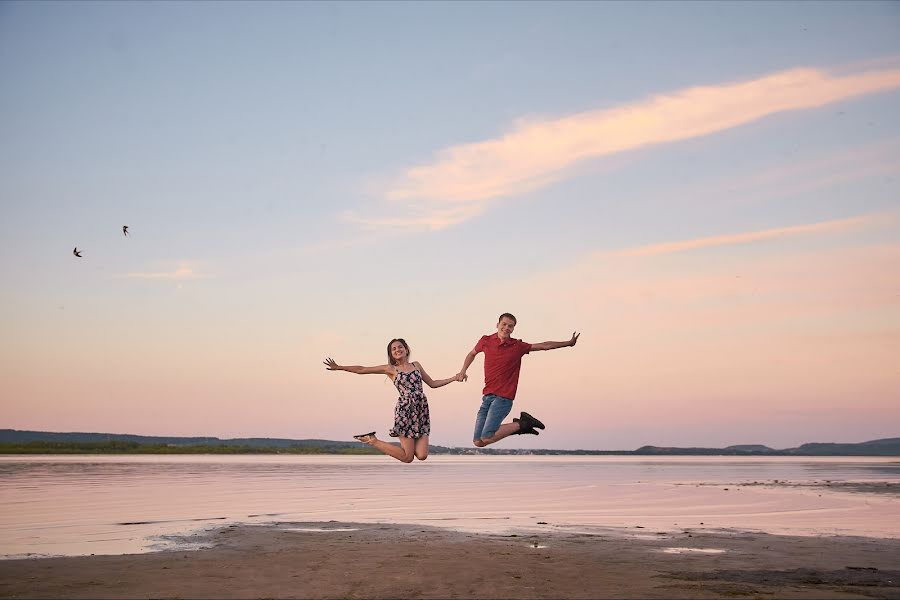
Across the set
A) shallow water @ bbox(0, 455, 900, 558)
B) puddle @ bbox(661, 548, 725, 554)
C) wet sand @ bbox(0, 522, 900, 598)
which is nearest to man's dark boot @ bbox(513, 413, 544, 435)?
wet sand @ bbox(0, 522, 900, 598)

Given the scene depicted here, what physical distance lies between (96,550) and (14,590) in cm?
602

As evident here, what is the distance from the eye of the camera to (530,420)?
60.1ft

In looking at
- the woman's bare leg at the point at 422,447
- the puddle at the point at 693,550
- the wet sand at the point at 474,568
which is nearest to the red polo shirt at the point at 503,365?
the woman's bare leg at the point at 422,447

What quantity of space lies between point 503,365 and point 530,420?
1353 mm

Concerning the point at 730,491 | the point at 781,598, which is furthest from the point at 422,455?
the point at 730,491

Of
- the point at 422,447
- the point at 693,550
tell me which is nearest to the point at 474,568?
the point at 422,447

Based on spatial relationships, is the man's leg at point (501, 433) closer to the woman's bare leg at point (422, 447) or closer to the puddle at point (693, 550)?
the woman's bare leg at point (422, 447)

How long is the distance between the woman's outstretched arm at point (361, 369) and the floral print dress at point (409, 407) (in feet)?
0.84

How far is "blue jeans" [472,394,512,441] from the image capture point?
1802cm

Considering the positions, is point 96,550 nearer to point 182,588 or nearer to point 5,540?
point 5,540

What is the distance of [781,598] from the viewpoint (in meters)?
18.5

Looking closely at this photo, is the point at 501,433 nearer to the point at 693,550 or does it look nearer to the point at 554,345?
the point at 554,345

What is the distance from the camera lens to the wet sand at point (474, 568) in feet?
62.3

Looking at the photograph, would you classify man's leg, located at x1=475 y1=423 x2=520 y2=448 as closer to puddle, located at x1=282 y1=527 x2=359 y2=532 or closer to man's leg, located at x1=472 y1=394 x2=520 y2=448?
man's leg, located at x1=472 y1=394 x2=520 y2=448
